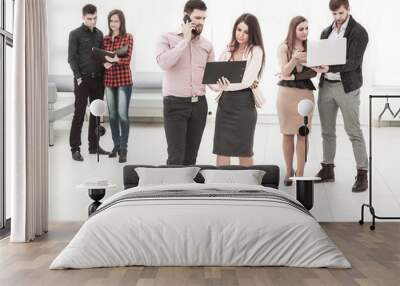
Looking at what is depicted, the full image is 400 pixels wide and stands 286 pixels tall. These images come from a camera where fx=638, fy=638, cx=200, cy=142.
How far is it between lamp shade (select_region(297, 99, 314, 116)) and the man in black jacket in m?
0.18

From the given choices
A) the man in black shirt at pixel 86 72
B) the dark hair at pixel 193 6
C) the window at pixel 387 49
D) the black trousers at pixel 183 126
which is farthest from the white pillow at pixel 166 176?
the window at pixel 387 49

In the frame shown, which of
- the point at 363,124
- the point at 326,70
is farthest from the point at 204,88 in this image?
the point at 363,124

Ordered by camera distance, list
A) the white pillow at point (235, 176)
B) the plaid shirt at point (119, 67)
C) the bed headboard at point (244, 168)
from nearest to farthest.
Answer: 1. the white pillow at point (235, 176)
2. the bed headboard at point (244, 168)
3. the plaid shirt at point (119, 67)

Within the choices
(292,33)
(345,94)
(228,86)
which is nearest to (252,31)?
(292,33)

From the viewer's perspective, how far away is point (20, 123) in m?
5.77

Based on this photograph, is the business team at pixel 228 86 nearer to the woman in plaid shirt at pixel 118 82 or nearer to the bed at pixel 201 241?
the woman in plaid shirt at pixel 118 82

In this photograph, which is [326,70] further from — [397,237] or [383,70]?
[397,237]

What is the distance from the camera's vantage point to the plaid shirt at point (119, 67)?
23.2 ft

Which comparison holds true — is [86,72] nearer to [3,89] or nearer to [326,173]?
[3,89]

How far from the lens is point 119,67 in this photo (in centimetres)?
709

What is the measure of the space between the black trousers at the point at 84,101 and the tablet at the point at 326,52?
7.62ft

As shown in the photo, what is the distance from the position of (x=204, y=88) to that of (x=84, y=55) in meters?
1.39

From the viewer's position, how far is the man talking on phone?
695 cm

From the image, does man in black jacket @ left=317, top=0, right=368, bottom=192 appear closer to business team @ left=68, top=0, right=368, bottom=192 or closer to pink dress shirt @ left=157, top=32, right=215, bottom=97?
business team @ left=68, top=0, right=368, bottom=192
